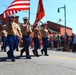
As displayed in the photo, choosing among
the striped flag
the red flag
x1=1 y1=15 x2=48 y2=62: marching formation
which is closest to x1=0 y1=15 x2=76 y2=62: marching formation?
x1=1 y1=15 x2=48 y2=62: marching formation

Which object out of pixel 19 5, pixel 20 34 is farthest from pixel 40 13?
pixel 20 34

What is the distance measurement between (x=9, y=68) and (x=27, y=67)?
0.64 metres

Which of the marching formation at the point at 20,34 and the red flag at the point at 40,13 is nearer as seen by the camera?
the marching formation at the point at 20,34

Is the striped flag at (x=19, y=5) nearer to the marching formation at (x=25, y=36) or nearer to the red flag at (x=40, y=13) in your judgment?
the marching formation at (x=25, y=36)

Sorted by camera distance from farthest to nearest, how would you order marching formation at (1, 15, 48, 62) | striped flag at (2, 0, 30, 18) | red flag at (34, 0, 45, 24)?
red flag at (34, 0, 45, 24) → striped flag at (2, 0, 30, 18) → marching formation at (1, 15, 48, 62)

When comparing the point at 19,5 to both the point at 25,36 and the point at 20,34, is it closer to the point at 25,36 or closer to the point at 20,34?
the point at 25,36

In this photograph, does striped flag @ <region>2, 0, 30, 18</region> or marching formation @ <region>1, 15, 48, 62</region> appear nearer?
marching formation @ <region>1, 15, 48, 62</region>

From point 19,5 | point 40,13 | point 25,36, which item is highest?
point 19,5

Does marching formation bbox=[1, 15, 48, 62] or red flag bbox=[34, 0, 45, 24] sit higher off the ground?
red flag bbox=[34, 0, 45, 24]

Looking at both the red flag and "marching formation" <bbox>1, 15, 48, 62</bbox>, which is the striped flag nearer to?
"marching formation" <bbox>1, 15, 48, 62</bbox>

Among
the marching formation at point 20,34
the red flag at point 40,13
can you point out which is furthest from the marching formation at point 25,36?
the red flag at point 40,13

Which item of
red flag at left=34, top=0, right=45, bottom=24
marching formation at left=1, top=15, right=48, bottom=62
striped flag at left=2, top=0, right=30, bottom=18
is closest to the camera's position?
marching formation at left=1, top=15, right=48, bottom=62

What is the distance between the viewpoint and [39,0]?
19188 millimetres

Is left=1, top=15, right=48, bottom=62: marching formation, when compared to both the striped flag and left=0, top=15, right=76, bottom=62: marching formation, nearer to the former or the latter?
left=0, top=15, right=76, bottom=62: marching formation
